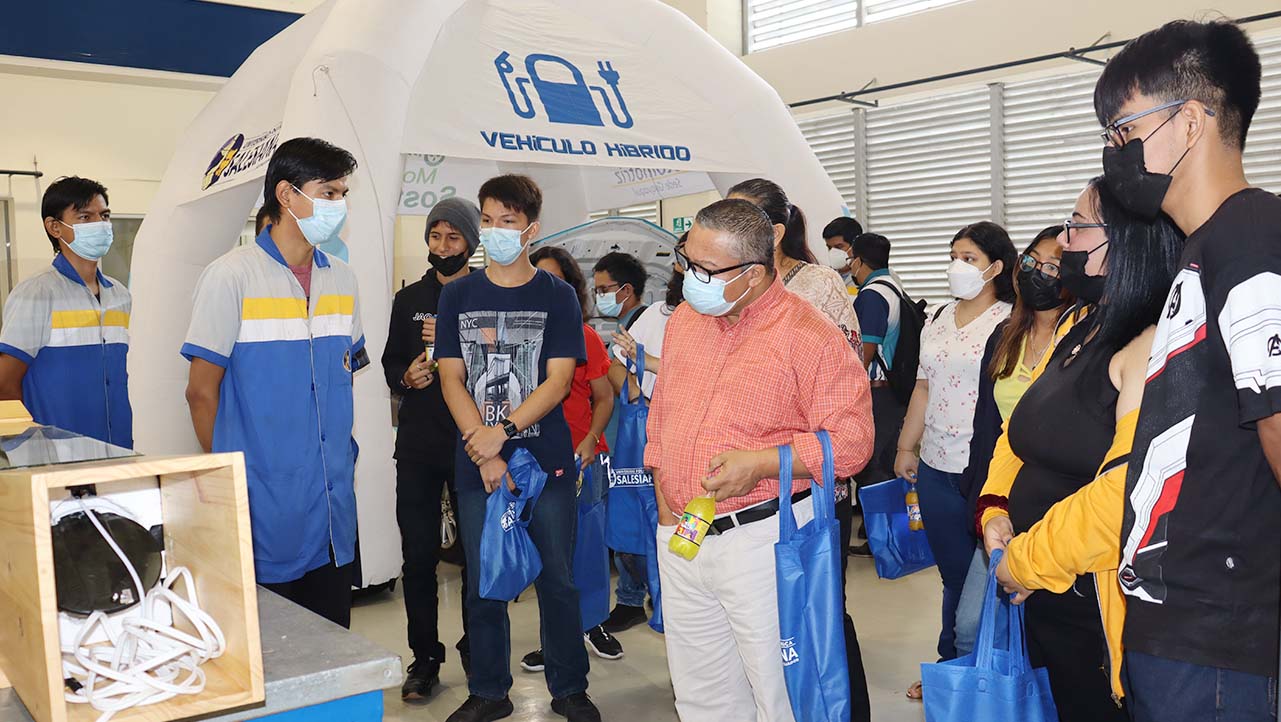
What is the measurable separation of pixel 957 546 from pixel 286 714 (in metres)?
2.44

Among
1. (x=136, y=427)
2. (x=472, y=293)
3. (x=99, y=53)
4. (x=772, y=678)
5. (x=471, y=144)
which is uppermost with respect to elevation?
(x=99, y=53)

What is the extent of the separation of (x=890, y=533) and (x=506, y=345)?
1.34 meters

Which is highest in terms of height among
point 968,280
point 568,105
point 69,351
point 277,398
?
point 568,105

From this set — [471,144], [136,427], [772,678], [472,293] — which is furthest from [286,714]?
[136,427]

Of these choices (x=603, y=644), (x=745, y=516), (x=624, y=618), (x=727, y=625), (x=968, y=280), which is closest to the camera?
(x=745, y=516)

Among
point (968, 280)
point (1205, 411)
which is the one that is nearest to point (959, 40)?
point (968, 280)

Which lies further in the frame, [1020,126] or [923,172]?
[923,172]

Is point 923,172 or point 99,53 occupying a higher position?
point 99,53

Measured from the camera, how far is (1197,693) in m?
1.41

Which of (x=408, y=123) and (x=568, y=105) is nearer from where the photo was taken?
(x=408, y=123)

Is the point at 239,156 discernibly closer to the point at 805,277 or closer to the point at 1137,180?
the point at 805,277

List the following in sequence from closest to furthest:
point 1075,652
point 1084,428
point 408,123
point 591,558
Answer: point 1084,428 < point 1075,652 < point 591,558 < point 408,123

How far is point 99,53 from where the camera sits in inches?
240

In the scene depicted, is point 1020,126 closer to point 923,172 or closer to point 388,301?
point 923,172
